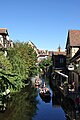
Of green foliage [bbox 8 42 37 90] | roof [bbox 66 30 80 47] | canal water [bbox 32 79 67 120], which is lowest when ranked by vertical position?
canal water [bbox 32 79 67 120]

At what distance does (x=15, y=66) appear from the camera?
4956cm

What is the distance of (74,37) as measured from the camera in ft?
196

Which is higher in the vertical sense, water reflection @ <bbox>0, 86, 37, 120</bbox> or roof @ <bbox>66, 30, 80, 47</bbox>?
roof @ <bbox>66, 30, 80, 47</bbox>

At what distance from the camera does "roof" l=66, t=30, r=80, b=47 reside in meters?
57.5

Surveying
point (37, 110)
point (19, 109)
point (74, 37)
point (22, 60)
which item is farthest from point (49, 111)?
point (74, 37)

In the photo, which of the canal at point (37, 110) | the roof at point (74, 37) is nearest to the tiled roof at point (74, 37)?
the roof at point (74, 37)

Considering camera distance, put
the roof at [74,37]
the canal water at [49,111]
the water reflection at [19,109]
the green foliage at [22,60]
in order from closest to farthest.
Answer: the water reflection at [19,109]
the canal water at [49,111]
the green foliage at [22,60]
the roof at [74,37]

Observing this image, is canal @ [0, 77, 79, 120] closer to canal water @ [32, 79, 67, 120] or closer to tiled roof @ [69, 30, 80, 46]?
canal water @ [32, 79, 67, 120]

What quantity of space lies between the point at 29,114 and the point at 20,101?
7.44 m

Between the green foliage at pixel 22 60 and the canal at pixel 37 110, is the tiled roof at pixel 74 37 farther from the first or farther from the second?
the canal at pixel 37 110

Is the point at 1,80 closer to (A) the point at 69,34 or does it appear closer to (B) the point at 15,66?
(B) the point at 15,66

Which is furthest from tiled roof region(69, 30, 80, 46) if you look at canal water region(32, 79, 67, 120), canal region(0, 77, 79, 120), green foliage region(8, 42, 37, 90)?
canal water region(32, 79, 67, 120)

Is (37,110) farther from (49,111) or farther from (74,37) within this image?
(74,37)

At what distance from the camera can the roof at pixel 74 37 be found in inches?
2264
